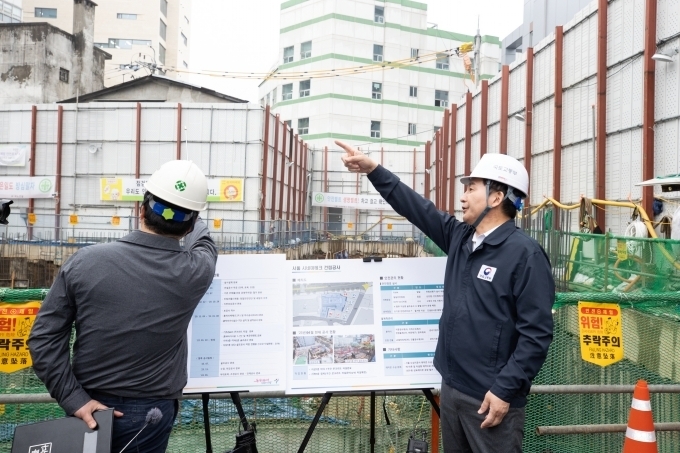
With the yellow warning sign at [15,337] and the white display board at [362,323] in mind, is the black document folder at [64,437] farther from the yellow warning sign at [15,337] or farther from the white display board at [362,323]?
the yellow warning sign at [15,337]

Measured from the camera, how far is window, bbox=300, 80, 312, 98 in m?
51.9

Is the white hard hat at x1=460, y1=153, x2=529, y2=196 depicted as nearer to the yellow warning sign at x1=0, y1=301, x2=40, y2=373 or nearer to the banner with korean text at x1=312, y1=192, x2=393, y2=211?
the yellow warning sign at x1=0, y1=301, x2=40, y2=373

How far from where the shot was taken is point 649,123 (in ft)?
43.7

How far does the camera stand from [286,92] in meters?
53.8

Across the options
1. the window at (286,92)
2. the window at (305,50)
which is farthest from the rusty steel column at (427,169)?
the window at (286,92)

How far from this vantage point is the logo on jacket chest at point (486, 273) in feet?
9.77

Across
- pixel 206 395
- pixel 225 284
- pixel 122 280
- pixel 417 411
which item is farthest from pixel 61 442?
pixel 417 411

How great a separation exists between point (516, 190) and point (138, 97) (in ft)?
101

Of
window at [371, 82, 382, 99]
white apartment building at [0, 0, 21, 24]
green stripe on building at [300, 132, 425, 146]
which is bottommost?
green stripe on building at [300, 132, 425, 146]

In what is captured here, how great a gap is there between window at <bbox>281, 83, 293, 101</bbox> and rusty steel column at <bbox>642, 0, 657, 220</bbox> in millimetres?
42042

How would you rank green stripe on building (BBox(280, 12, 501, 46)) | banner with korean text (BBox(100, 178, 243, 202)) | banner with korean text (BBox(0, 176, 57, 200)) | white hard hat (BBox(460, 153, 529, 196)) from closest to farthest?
1. white hard hat (BBox(460, 153, 529, 196))
2. banner with korean text (BBox(100, 178, 243, 202))
3. banner with korean text (BBox(0, 176, 57, 200))
4. green stripe on building (BBox(280, 12, 501, 46))

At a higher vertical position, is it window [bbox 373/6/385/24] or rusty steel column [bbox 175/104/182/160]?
window [bbox 373/6/385/24]

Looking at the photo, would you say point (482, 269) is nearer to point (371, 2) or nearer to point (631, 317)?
point (631, 317)

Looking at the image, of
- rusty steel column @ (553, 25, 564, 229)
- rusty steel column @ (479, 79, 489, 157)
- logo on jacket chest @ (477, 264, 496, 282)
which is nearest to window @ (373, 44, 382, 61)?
rusty steel column @ (479, 79, 489, 157)
